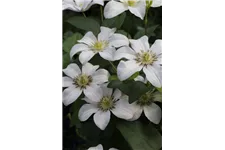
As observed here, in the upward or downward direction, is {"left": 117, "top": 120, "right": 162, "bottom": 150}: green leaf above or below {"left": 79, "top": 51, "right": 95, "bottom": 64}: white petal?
below

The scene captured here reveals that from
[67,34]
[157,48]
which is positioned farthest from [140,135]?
[67,34]

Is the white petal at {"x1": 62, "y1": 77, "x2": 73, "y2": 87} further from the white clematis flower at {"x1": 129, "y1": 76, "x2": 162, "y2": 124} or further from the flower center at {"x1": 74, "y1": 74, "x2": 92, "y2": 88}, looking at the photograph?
the white clematis flower at {"x1": 129, "y1": 76, "x2": 162, "y2": 124}

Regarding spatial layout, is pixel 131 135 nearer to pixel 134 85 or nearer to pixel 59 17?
pixel 134 85

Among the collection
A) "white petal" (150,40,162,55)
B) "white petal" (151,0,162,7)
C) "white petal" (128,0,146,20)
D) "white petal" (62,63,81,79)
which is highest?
"white petal" (151,0,162,7)

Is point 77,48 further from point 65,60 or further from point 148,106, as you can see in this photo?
point 148,106

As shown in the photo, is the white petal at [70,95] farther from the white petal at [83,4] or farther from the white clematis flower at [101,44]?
the white petal at [83,4]

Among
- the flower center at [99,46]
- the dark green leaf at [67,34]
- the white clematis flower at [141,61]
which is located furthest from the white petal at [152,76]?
the dark green leaf at [67,34]

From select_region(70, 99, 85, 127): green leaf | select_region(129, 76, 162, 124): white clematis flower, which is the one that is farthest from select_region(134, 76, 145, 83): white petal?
select_region(70, 99, 85, 127): green leaf
